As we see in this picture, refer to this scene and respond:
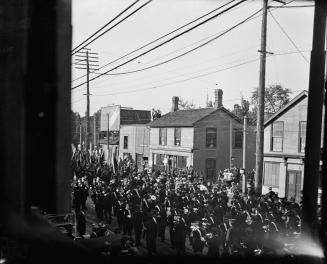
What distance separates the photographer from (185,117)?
3259cm

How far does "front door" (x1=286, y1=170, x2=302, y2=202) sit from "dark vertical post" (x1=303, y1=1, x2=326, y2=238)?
59.8ft

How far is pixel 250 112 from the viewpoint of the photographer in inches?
2495

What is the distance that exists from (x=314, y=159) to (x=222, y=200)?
1073 cm

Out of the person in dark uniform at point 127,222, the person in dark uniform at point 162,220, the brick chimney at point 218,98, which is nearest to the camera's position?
the person in dark uniform at point 162,220

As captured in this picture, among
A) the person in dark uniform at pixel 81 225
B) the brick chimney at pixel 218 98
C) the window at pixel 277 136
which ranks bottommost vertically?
the person in dark uniform at pixel 81 225

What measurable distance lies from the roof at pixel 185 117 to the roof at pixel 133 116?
11828 mm

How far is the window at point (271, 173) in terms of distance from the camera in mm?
22027

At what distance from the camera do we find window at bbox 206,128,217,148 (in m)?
30.2

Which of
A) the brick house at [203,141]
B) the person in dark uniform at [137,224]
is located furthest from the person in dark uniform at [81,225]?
the brick house at [203,141]

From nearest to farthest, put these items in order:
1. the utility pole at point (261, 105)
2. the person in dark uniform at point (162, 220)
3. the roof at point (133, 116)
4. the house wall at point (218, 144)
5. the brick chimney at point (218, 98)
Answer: the person in dark uniform at point (162, 220)
the utility pole at point (261, 105)
the house wall at point (218, 144)
the brick chimney at point (218, 98)
the roof at point (133, 116)

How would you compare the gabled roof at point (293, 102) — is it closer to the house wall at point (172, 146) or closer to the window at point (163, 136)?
the house wall at point (172, 146)

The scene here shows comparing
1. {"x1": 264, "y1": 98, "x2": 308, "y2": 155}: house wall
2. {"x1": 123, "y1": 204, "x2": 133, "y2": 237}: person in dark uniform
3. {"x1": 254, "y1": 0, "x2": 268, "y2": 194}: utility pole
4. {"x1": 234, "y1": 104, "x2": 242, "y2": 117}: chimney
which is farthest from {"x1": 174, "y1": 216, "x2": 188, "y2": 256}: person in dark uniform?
{"x1": 234, "y1": 104, "x2": 242, "y2": 117}: chimney

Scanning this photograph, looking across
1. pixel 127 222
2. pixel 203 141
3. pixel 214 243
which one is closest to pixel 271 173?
pixel 203 141

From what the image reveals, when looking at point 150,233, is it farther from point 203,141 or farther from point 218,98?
point 218,98
